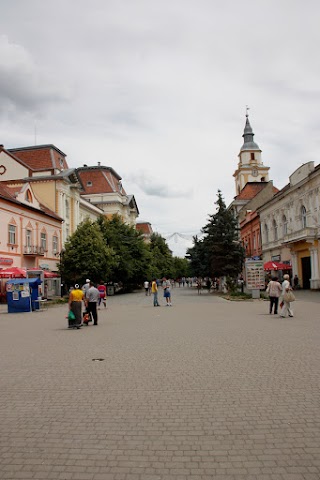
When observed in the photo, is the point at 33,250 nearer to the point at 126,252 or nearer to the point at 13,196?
the point at 13,196

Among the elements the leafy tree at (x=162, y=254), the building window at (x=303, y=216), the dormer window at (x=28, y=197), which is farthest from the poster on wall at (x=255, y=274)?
the leafy tree at (x=162, y=254)

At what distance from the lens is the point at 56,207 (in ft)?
168

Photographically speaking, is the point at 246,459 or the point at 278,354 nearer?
the point at 246,459

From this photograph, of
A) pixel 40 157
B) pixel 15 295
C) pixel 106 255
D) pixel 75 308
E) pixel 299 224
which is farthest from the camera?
pixel 40 157

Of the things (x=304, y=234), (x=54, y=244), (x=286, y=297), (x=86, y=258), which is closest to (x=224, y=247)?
(x=304, y=234)

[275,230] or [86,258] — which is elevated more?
[275,230]

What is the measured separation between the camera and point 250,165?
278 ft

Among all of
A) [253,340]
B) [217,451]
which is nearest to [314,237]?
[253,340]

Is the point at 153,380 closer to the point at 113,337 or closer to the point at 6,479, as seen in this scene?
the point at 6,479

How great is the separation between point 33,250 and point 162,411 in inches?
1538

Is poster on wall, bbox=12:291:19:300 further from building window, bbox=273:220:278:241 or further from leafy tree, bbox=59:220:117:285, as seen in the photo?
building window, bbox=273:220:278:241

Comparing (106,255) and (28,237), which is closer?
(28,237)

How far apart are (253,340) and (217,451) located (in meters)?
7.59

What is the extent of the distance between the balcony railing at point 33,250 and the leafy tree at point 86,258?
89.9 inches
